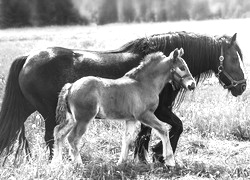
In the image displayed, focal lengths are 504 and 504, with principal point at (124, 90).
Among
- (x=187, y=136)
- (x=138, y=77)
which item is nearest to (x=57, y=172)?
(x=138, y=77)

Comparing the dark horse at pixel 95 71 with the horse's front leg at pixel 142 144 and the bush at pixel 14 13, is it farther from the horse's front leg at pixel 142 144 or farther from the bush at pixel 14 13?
the bush at pixel 14 13

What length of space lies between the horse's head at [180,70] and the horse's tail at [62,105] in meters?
1.22

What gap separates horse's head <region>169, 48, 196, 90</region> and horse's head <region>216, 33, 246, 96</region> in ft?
2.66

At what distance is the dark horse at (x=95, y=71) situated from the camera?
227 inches

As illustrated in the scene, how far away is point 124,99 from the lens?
5.50 m

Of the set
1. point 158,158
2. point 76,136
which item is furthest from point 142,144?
point 76,136

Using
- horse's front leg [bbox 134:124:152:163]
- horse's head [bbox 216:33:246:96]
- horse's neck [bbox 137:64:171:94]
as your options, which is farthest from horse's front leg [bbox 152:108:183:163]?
horse's head [bbox 216:33:246:96]

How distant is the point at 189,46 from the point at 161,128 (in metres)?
1.25

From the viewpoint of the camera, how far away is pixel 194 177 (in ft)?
→ 18.2

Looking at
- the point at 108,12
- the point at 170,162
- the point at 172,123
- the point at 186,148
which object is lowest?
the point at 186,148

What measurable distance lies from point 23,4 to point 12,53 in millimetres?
6713

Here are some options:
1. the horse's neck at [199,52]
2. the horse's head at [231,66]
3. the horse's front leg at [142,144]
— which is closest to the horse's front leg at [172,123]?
the horse's front leg at [142,144]

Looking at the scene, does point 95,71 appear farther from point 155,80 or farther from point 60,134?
point 60,134

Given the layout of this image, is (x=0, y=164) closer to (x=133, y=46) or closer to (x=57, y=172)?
(x=57, y=172)
